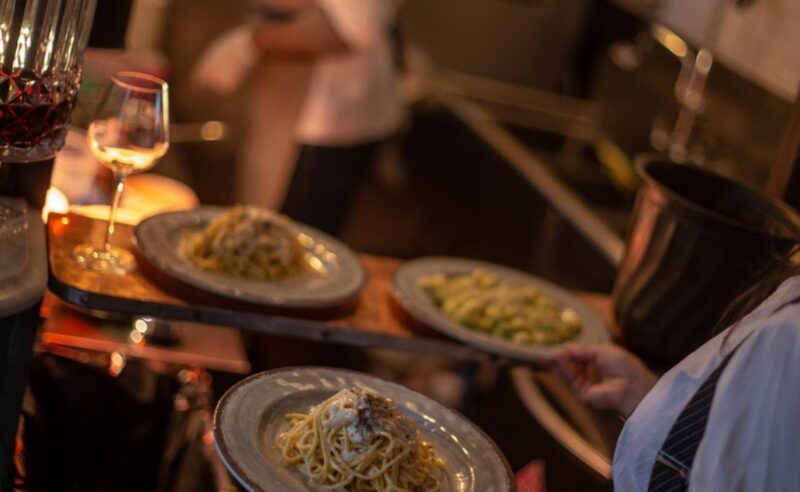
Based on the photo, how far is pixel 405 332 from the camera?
1.81 metres

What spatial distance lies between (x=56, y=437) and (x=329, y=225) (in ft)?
5.56

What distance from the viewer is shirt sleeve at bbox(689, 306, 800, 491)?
3.83ft

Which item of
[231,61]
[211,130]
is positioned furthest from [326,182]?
[211,130]

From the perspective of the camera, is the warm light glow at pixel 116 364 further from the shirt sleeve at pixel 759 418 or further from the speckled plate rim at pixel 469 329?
the shirt sleeve at pixel 759 418

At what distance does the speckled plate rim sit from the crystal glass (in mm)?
638

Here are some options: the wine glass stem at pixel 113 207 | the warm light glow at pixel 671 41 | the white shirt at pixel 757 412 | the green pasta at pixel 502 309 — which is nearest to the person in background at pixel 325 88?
the warm light glow at pixel 671 41

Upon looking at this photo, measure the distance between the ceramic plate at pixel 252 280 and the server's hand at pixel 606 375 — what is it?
38 cm

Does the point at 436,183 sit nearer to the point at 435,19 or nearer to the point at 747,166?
the point at 435,19

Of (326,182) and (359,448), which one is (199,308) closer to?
(359,448)

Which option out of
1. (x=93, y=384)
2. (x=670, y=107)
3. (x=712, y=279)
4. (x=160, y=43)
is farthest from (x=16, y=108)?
(x=160, y=43)

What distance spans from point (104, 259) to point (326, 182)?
1.69 m

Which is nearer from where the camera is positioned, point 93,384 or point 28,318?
point 28,318

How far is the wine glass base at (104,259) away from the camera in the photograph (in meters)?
1.73

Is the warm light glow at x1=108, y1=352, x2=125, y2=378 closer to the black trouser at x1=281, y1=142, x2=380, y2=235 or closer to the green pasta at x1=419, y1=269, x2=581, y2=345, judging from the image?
the green pasta at x1=419, y1=269, x2=581, y2=345
